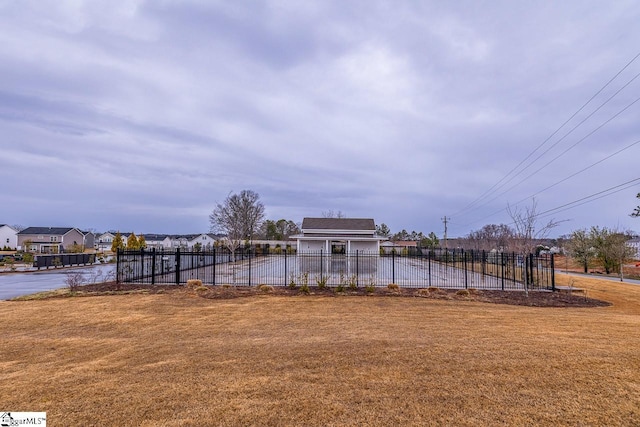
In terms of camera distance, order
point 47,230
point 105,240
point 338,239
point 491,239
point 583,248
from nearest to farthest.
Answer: point 338,239
point 583,248
point 491,239
point 47,230
point 105,240

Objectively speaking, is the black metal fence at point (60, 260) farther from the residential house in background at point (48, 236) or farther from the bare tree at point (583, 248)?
the bare tree at point (583, 248)

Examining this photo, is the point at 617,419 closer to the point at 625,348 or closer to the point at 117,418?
the point at 625,348

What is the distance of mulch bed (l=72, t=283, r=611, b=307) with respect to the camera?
13180 millimetres

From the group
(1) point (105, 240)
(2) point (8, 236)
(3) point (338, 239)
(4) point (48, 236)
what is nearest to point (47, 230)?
(4) point (48, 236)

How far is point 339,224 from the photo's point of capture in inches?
1542

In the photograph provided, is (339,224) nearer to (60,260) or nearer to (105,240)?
(60,260)

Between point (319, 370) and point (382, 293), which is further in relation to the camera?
point (382, 293)

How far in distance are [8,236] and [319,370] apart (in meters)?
91.5

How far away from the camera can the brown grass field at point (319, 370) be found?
3.75 meters

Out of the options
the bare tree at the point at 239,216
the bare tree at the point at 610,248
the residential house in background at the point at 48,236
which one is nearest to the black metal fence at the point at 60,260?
the bare tree at the point at 239,216

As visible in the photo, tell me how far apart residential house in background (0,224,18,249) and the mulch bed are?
76.2m

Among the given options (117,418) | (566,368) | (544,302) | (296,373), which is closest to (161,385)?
(117,418)

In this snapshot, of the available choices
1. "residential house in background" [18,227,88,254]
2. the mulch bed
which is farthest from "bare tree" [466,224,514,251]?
"residential house in background" [18,227,88,254]

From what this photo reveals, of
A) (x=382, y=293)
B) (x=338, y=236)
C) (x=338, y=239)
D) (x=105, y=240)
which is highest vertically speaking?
(x=338, y=236)
